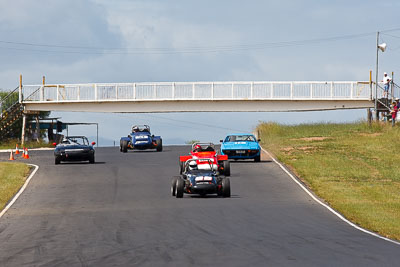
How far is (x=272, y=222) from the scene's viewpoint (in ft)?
70.1

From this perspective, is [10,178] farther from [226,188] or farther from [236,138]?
[236,138]

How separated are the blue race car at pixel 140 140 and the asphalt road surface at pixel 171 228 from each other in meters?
16.7

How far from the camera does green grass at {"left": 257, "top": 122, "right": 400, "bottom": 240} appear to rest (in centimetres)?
2545

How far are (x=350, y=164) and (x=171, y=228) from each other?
22.6m

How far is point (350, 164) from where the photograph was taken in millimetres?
41156

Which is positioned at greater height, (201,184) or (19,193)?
(201,184)

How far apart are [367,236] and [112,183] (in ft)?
51.5

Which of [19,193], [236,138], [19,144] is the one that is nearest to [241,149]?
[236,138]

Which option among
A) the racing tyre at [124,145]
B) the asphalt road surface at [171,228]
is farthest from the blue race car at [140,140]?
the asphalt road surface at [171,228]

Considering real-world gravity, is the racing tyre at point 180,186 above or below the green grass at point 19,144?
below

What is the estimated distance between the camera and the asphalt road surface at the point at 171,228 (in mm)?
15438

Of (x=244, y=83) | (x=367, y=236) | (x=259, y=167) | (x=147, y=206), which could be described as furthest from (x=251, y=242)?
(x=244, y=83)

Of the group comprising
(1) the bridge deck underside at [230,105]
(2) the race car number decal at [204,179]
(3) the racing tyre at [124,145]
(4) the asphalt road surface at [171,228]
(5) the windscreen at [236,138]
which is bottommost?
(4) the asphalt road surface at [171,228]

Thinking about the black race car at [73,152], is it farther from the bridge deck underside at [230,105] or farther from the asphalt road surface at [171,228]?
the bridge deck underside at [230,105]
